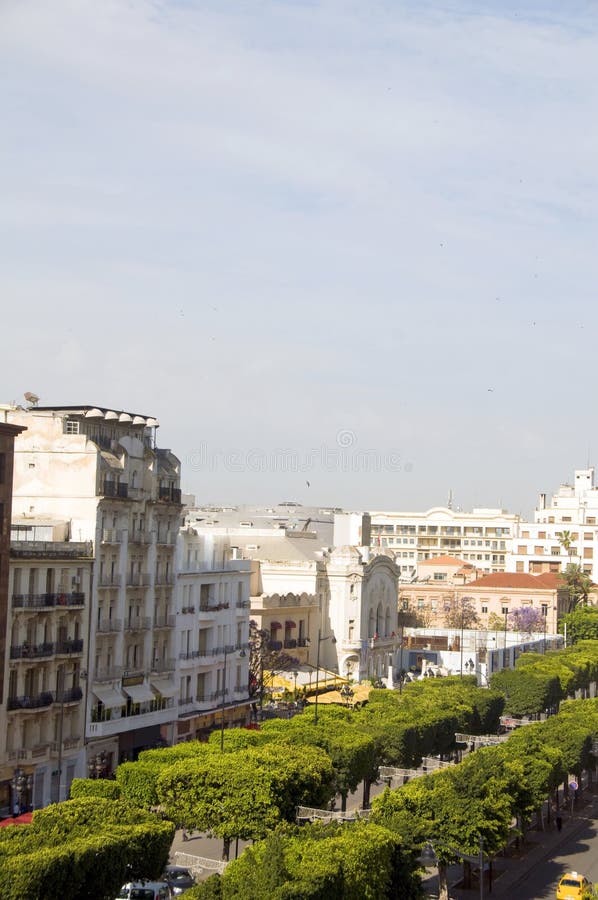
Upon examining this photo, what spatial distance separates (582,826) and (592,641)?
77831 mm

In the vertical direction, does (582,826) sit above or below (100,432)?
below

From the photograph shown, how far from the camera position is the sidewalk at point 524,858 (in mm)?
61094

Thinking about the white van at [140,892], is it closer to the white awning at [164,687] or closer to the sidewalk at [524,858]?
the sidewalk at [524,858]

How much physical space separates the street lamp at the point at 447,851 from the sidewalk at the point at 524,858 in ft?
4.88

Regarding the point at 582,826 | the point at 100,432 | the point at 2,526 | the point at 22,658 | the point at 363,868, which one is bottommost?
the point at 582,826

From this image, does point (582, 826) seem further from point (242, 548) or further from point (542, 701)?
point (242, 548)

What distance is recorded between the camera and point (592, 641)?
154m

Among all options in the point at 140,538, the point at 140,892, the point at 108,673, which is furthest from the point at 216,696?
the point at 140,892

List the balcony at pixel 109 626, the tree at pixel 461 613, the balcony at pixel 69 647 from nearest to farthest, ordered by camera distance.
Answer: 1. the balcony at pixel 69 647
2. the balcony at pixel 109 626
3. the tree at pixel 461 613

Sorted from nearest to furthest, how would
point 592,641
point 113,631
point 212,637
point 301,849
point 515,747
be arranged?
point 301,849 < point 515,747 < point 113,631 < point 212,637 < point 592,641

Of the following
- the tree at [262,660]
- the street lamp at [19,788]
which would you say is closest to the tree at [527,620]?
the tree at [262,660]

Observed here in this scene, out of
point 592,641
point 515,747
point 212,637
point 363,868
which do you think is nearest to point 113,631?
point 212,637

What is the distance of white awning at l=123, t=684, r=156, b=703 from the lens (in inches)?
3100

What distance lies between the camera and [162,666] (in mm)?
84250
